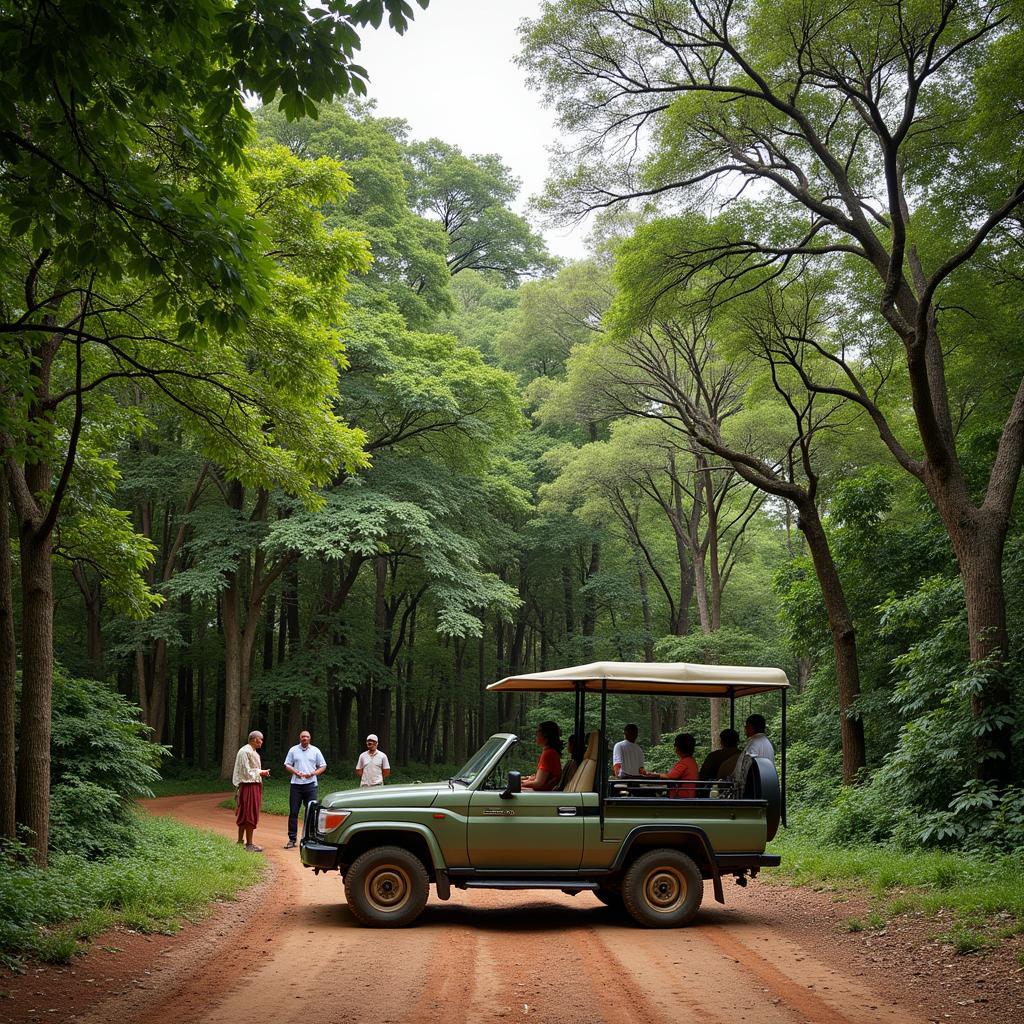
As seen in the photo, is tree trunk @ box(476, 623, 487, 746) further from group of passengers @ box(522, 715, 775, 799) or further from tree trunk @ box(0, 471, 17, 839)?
tree trunk @ box(0, 471, 17, 839)

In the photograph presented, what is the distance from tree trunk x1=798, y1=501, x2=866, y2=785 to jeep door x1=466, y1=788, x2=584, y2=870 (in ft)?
29.3

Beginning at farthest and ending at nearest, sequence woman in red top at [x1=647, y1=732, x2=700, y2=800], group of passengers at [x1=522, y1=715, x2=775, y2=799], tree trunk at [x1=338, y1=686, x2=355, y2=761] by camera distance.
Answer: tree trunk at [x1=338, y1=686, x2=355, y2=761] < woman in red top at [x1=647, y1=732, x2=700, y2=800] < group of passengers at [x1=522, y1=715, x2=775, y2=799]

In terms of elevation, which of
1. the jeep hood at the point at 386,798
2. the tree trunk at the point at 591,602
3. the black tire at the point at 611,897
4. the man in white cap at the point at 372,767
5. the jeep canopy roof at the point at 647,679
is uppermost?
the tree trunk at the point at 591,602

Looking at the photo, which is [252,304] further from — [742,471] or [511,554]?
[511,554]

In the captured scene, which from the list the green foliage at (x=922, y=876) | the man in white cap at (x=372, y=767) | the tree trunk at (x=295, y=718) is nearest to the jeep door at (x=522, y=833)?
the green foliage at (x=922, y=876)

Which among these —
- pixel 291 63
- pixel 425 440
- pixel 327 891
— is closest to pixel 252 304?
pixel 291 63

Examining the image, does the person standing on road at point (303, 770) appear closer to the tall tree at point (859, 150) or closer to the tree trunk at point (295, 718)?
the tall tree at point (859, 150)

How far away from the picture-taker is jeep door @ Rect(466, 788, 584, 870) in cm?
909

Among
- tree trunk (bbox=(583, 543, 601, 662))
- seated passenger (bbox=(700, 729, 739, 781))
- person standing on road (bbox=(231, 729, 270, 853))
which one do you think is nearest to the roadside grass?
person standing on road (bbox=(231, 729, 270, 853))

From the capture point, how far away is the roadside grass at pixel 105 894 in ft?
23.8

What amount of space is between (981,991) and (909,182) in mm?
13753

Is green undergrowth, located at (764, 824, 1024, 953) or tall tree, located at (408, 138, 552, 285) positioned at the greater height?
tall tree, located at (408, 138, 552, 285)

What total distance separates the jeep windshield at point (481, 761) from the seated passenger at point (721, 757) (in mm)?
2616

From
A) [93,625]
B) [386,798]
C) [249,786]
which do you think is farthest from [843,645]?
[93,625]
